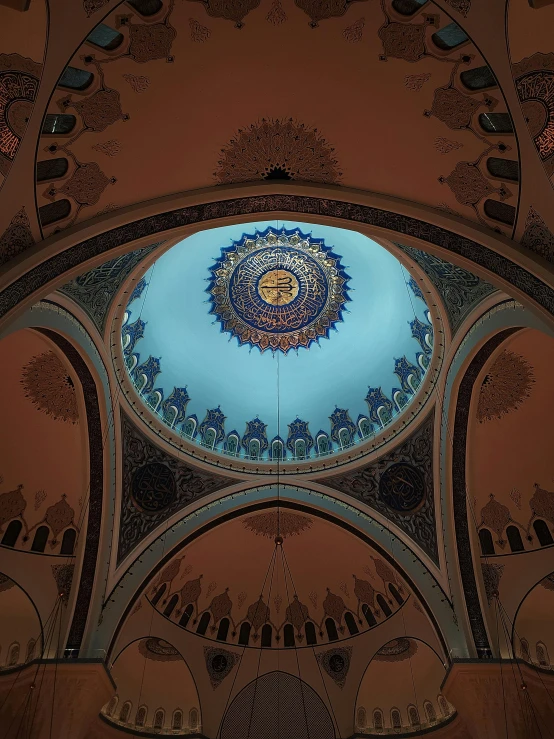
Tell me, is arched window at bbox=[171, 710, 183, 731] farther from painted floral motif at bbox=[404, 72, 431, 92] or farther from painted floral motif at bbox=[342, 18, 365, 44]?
painted floral motif at bbox=[342, 18, 365, 44]

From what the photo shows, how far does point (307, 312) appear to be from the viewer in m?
11.3

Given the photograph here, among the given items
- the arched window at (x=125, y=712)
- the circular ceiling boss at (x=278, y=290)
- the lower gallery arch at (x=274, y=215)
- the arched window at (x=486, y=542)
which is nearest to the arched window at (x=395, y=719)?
the arched window at (x=486, y=542)

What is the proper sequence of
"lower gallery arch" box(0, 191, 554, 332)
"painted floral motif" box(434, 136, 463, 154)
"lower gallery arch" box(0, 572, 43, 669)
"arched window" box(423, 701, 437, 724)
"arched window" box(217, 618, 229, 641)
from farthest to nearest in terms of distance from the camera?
"arched window" box(217, 618, 229, 641), "arched window" box(423, 701, 437, 724), "lower gallery arch" box(0, 572, 43, 669), "lower gallery arch" box(0, 191, 554, 332), "painted floral motif" box(434, 136, 463, 154)

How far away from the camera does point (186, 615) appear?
1106 cm

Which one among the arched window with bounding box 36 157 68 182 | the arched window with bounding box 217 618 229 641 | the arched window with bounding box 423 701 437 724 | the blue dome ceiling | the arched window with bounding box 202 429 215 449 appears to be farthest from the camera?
the arched window with bounding box 217 618 229 641

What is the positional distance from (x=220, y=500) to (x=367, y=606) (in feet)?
10.9

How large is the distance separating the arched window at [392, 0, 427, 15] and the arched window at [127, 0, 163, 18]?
5.90 ft

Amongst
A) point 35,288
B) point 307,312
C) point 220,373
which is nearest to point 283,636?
point 220,373

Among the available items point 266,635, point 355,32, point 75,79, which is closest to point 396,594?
point 266,635

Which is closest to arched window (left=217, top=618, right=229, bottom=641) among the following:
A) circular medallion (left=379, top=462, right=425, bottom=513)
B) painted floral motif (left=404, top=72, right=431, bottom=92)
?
circular medallion (left=379, top=462, right=425, bottom=513)

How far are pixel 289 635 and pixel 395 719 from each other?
2.36m

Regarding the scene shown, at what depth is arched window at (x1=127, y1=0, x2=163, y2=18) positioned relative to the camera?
4703mm

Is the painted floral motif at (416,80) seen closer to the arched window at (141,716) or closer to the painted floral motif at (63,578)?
the painted floral motif at (63,578)

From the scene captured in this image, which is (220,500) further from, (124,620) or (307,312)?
(307,312)
